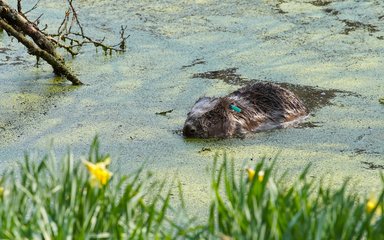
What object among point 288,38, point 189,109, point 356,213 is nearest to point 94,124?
point 189,109

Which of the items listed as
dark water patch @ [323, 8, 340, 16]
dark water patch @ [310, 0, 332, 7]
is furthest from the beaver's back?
dark water patch @ [310, 0, 332, 7]

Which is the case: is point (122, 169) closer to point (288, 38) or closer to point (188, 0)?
point (288, 38)

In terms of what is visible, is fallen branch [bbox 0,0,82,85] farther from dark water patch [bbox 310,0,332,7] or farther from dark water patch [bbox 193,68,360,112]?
dark water patch [bbox 310,0,332,7]

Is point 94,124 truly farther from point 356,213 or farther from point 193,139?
point 356,213

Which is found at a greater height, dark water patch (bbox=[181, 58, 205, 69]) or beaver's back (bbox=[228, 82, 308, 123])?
beaver's back (bbox=[228, 82, 308, 123])

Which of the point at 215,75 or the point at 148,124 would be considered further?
the point at 215,75

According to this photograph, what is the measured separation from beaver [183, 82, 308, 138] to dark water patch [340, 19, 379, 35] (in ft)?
6.27

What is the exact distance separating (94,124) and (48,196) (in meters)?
3.30

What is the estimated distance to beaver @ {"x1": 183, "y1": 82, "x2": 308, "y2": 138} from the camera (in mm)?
5598

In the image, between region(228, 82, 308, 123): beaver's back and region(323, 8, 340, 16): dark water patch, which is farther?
region(323, 8, 340, 16): dark water patch

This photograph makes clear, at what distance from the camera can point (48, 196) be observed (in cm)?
255

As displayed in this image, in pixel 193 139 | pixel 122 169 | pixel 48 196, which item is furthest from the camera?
pixel 193 139

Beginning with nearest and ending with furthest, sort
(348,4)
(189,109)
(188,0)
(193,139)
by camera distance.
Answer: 1. (193,139)
2. (189,109)
3. (348,4)
4. (188,0)

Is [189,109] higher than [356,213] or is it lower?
lower
